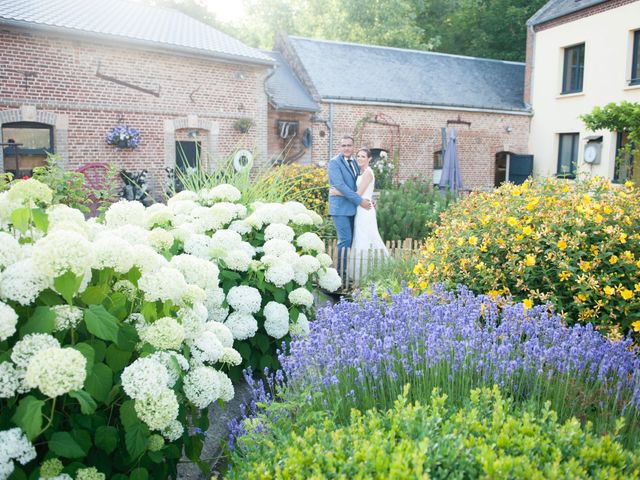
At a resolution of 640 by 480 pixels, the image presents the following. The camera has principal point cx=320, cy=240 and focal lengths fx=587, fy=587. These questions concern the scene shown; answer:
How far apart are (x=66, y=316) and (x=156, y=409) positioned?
0.49 metres

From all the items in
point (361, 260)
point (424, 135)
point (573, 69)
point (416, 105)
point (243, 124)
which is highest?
point (573, 69)

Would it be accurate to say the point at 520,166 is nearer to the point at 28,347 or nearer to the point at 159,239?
the point at 159,239

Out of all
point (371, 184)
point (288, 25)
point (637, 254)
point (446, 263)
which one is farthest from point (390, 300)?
point (288, 25)

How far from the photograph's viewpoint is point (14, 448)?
2.04 meters

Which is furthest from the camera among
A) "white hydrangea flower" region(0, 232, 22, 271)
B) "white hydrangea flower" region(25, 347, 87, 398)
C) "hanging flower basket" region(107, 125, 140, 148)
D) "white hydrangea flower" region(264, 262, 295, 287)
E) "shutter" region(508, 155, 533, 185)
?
"shutter" region(508, 155, 533, 185)

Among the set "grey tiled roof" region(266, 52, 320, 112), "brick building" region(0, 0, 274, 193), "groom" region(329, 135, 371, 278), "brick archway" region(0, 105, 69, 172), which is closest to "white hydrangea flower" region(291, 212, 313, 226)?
"groom" region(329, 135, 371, 278)

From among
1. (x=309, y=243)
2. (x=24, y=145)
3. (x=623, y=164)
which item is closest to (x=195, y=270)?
(x=309, y=243)

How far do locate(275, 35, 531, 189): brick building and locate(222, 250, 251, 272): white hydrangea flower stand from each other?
15687 mm

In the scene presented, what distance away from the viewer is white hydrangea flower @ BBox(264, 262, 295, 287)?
3.98 m

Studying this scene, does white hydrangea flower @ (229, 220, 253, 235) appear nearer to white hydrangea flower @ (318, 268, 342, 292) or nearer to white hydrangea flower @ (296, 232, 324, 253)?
white hydrangea flower @ (296, 232, 324, 253)

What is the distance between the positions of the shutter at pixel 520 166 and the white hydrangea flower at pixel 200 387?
861 inches

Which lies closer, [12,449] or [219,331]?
[12,449]

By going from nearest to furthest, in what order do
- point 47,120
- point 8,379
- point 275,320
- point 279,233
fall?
point 8,379
point 275,320
point 279,233
point 47,120

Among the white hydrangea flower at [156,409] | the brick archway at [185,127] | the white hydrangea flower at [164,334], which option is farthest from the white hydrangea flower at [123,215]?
the brick archway at [185,127]
